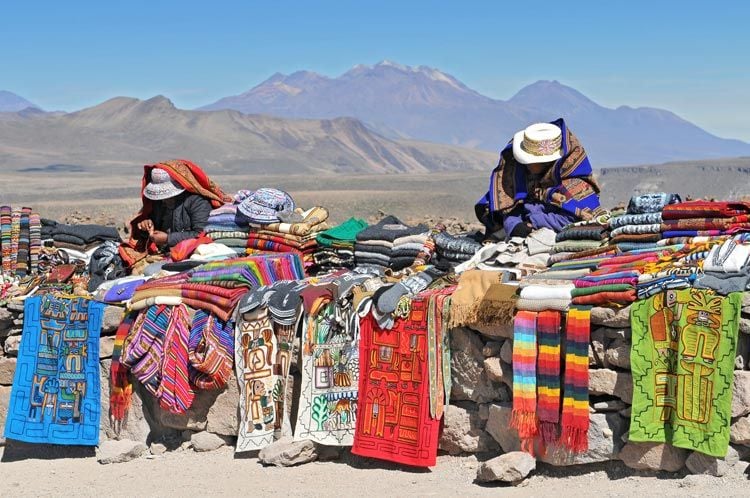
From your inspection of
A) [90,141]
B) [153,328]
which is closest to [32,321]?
[153,328]

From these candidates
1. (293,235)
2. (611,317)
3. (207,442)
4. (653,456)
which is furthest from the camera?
(293,235)

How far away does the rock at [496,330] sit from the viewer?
642cm

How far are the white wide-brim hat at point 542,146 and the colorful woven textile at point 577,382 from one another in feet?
7.24

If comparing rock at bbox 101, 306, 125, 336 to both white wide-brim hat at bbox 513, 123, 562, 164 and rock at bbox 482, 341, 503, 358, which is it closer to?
rock at bbox 482, 341, 503, 358

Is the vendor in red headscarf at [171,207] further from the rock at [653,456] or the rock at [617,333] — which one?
the rock at [653,456]

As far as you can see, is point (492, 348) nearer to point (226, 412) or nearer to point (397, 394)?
point (397, 394)

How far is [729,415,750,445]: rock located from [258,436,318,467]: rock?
2533mm

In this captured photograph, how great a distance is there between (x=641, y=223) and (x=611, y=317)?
1132 mm

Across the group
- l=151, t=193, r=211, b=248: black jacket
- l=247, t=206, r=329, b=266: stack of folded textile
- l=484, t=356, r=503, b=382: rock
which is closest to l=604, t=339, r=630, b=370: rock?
l=484, t=356, r=503, b=382: rock

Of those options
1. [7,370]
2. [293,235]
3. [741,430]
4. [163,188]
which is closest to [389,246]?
[293,235]

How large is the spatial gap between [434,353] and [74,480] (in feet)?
8.24

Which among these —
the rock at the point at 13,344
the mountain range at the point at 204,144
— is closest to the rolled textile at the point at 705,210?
the rock at the point at 13,344

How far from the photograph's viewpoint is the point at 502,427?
6.49 metres

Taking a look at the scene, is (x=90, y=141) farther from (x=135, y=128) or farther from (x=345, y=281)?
(x=345, y=281)
